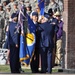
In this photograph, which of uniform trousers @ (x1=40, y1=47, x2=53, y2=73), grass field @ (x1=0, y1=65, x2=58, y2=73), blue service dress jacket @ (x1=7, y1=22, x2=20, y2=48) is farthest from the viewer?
grass field @ (x1=0, y1=65, x2=58, y2=73)

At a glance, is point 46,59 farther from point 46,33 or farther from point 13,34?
point 13,34

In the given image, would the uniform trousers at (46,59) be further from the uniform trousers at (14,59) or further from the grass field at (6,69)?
the grass field at (6,69)

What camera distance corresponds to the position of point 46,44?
1864 centimetres

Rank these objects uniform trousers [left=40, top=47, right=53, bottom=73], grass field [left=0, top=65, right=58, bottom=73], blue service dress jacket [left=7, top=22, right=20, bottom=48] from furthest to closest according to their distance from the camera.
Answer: grass field [left=0, top=65, right=58, bottom=73], uniform trousers [left=40, top=47, right=53, bottom=73], blue service dress jacket [left=7, top=22, right=20, bottom=48]

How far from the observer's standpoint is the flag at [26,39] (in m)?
18.6

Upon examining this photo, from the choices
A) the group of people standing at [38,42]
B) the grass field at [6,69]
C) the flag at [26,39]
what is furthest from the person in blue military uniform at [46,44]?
the grass field at [6,69]

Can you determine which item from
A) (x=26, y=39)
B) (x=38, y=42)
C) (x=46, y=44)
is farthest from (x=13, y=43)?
(x=46, y=44)

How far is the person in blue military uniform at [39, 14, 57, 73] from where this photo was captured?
60.9 feet

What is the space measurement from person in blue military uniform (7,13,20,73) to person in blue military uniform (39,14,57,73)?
0.81 m

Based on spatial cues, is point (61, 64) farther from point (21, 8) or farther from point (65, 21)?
point (21, 8)

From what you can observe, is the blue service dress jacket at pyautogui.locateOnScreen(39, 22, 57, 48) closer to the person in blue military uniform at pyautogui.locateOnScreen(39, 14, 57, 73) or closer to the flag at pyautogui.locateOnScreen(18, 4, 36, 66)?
the person in blue military uniform at pyautogui.locateOnScreen(39, 14, 57, 73)

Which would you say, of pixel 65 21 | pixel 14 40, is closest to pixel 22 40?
pixel 14 40

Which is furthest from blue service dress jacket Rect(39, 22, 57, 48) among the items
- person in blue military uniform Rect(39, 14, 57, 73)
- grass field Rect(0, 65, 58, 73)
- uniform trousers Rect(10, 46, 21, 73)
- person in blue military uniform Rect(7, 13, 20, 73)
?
grass field Rect(0, 65, 58, 73)

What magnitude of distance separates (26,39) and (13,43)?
1.53ft
